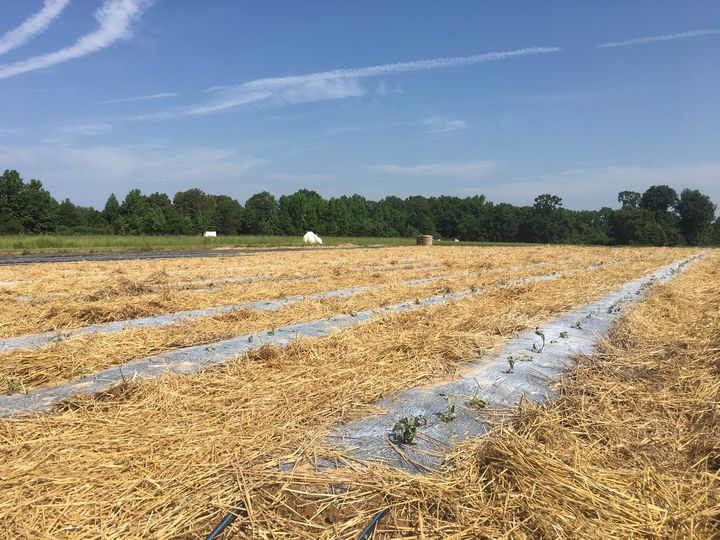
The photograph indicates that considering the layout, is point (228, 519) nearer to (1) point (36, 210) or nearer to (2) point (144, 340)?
(2) point (144, 340)

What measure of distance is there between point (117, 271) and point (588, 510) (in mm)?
15835

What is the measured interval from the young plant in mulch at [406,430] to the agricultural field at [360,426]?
2 centimetres

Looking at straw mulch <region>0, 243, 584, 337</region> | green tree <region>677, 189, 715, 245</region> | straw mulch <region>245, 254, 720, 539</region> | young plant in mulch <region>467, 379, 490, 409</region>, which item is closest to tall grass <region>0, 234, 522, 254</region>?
straw mulch <region>0, 243, 584, 337</region>

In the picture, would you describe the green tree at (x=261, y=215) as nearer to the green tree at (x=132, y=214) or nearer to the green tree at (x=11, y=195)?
the green tree at (x=132, y=214)

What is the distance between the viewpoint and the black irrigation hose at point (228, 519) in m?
2.10

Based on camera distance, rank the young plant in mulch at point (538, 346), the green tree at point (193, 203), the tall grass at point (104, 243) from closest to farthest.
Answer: the young plant in mulch at point (538, 346) < the tall grass at point (104, 243) < the green tree at point (193, 203)

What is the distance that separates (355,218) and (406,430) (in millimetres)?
94178

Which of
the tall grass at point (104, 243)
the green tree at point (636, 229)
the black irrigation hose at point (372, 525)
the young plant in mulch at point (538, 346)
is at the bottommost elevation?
the black irrigation hose at point (372, 525)

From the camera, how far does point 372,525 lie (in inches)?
85.9

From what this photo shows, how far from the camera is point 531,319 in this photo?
6.81m

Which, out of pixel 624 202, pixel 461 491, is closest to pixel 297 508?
pixel 461 491

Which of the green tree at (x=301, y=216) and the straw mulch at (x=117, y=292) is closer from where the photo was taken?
the straw mulch at (x=117, y=292)

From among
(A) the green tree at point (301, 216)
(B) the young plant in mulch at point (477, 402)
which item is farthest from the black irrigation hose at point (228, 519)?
(A) the green tree at point (301, 216)

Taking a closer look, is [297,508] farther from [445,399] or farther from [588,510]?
[445,399]
